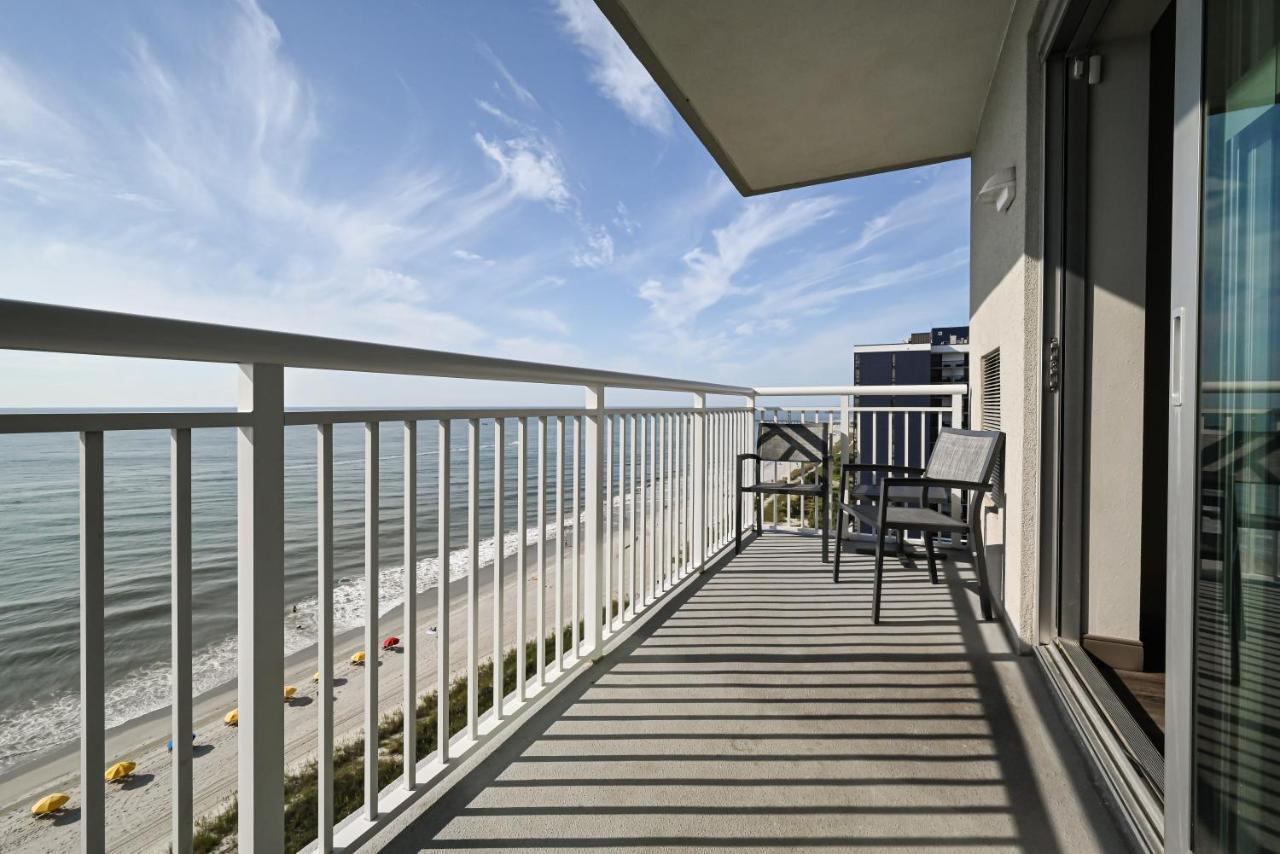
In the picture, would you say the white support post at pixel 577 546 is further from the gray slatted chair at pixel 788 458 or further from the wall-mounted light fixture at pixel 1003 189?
the wall-mounted light fixture at pixel 1003 189

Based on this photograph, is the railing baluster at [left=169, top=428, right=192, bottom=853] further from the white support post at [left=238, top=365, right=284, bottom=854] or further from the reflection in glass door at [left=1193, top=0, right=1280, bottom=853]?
the reflection in glass door at [left=1193, top=0, right=1280, bottom=853]

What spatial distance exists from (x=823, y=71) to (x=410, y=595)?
3147 millimetres

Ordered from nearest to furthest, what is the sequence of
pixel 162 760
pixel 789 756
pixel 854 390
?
pixel 789 756 < pixel 162 760 < pixel 854 390

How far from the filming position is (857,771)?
1.54 metres

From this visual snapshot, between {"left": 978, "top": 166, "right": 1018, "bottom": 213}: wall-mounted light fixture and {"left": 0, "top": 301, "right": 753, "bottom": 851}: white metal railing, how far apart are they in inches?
68.5

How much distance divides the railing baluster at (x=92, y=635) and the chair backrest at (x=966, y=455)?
281 centimetres

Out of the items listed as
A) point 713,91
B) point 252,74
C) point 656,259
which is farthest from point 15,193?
point 713,91

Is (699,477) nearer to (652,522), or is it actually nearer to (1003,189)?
(652,522)

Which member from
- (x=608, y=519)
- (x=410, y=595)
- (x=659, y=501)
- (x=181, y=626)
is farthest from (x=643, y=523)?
(x=181, y=626)

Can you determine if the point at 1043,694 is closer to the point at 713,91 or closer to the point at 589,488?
the point at 589,488

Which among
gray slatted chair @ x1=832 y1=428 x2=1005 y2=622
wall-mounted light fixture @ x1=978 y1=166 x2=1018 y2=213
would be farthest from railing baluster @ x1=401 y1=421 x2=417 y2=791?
wall-mounted light fixture @ x1=978 y1=166 x2=1018 y2=213

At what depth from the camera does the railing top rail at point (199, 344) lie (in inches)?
25.2

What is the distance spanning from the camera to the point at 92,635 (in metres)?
0.77

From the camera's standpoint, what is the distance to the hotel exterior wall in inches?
84.2
